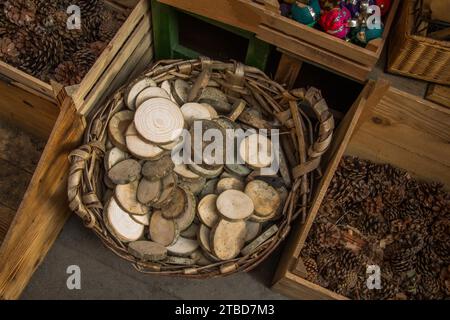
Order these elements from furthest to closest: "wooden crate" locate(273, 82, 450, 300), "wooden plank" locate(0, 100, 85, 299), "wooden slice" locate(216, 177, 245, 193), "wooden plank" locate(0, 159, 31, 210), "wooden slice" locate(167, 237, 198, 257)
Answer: "wooden plank" locate(0, 159, 31, 210) → "wooden slice" locate(216, 177, 245, 193) → "wooden slice" locate(167, 237, 198, 257) → "wooden crate" locate(273, 82, 450, 300) → "wooden plank" locate(0, 100, 85, 299)

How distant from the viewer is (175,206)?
7.13ft

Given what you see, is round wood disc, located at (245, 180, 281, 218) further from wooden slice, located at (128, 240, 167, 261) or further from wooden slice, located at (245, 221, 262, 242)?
wooden slice, located at (128, 240, 167, 261)

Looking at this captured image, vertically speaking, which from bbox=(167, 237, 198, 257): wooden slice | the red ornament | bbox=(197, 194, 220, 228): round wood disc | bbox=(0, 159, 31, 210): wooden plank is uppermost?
the red ornament

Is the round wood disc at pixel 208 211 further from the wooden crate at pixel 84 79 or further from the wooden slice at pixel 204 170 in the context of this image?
the wooden crate at pixel 84 79

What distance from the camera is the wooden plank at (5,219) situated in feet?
7.51

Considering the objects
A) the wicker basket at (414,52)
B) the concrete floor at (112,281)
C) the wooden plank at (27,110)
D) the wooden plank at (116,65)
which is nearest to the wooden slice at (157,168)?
the wooden plank at (116,65)

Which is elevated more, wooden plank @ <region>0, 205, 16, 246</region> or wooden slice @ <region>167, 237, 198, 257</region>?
wooden slice @ <region>167, 237, 198, 257</region>

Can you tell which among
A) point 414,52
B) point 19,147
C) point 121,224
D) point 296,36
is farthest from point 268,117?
point 19,147

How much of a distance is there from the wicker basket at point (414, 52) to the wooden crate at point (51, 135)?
3.48 feet

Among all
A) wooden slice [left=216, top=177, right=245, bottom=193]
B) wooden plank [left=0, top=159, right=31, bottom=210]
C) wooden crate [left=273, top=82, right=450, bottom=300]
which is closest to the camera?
wooden crate [left=273, top=82, right=450, bottom=300]

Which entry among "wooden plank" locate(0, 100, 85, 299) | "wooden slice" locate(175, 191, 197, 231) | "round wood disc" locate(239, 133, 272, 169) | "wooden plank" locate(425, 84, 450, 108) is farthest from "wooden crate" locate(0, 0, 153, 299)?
"wooden plank" locate(425, 84, 450, 108)

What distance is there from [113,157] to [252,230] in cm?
66

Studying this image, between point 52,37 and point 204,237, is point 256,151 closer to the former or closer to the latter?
point 204,237

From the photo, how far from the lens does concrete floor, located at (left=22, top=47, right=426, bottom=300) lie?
94.3 inches
